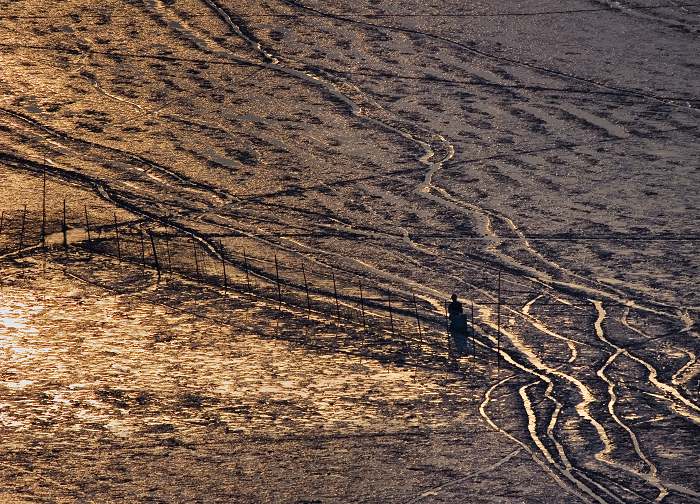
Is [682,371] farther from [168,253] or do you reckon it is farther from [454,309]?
[168,253]

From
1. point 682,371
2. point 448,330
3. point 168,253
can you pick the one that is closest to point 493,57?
point 168,253

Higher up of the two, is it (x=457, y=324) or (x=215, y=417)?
(x=457, y=324)

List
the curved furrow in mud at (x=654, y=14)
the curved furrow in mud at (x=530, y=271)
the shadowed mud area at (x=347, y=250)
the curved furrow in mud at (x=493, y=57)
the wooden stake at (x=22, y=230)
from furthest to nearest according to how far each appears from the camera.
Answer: the curved furrow in mud at (x=654, y=14)
the curved furrow in mud at (x=493, y=57)
the wooden stake at (x=22, y=230)
the curved furrow in mud at (x=530, y=271)
the shadowed mud area at (x=347, y=250)

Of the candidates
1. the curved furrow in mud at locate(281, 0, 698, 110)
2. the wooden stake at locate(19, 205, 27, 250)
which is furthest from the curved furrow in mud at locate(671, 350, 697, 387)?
the curved furrow in mud at locate(281, 0, 698, 110)

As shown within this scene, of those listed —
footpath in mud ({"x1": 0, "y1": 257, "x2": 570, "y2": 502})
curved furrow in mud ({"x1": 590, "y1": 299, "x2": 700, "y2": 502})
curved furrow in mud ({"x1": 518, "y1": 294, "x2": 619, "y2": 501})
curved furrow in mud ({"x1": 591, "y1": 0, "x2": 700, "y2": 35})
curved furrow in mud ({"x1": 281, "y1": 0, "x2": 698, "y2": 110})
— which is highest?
curved furrow in mud ({"x1": 591, "y1": 0, "x2": 700, "y2": 35})

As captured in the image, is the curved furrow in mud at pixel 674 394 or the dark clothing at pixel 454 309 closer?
the curved furrow in mud at pixel 674 394

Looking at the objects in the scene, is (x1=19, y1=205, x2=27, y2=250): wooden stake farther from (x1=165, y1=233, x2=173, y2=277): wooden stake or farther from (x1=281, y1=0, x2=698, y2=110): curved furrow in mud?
(x1=281, y1=0, x2=698, y2=110): curved furrow in mud

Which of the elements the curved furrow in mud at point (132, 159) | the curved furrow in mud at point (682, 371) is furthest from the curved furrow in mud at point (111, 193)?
the curved furrow in mud at point (682, 371)

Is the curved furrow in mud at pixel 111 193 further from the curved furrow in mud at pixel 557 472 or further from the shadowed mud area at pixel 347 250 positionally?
the curved furrow in mud at pixel 557 472

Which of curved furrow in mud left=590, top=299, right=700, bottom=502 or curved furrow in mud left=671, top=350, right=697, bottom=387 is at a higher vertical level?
curved furrow in mud left=671, top=350, right=697, bottom=387

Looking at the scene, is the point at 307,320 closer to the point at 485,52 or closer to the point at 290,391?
the point at 290,391
